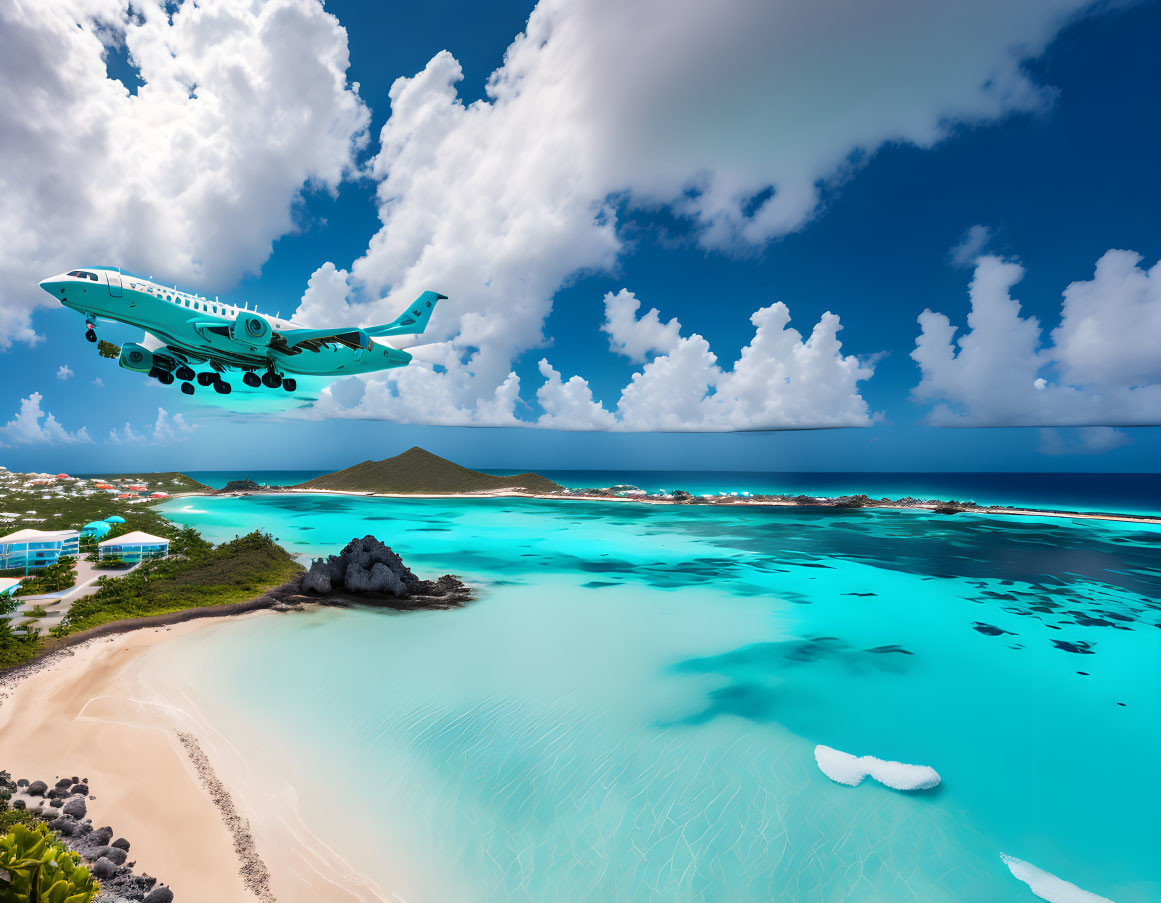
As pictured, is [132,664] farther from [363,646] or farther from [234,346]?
[234,346]

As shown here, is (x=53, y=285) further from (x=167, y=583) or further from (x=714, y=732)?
(x=167, y=583)

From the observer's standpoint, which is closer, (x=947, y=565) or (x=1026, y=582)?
(x=1026, y=582)

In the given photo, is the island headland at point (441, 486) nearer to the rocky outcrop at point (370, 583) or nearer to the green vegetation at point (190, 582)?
the green vegetation at point (190, 582)

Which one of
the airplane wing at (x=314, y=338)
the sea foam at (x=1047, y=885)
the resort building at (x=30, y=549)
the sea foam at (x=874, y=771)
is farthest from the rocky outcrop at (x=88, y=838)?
the resort building at (x=30, y=549)

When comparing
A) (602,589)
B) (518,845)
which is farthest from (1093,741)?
(602,589)

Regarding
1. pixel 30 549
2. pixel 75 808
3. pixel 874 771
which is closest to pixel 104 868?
pixel 75 808
